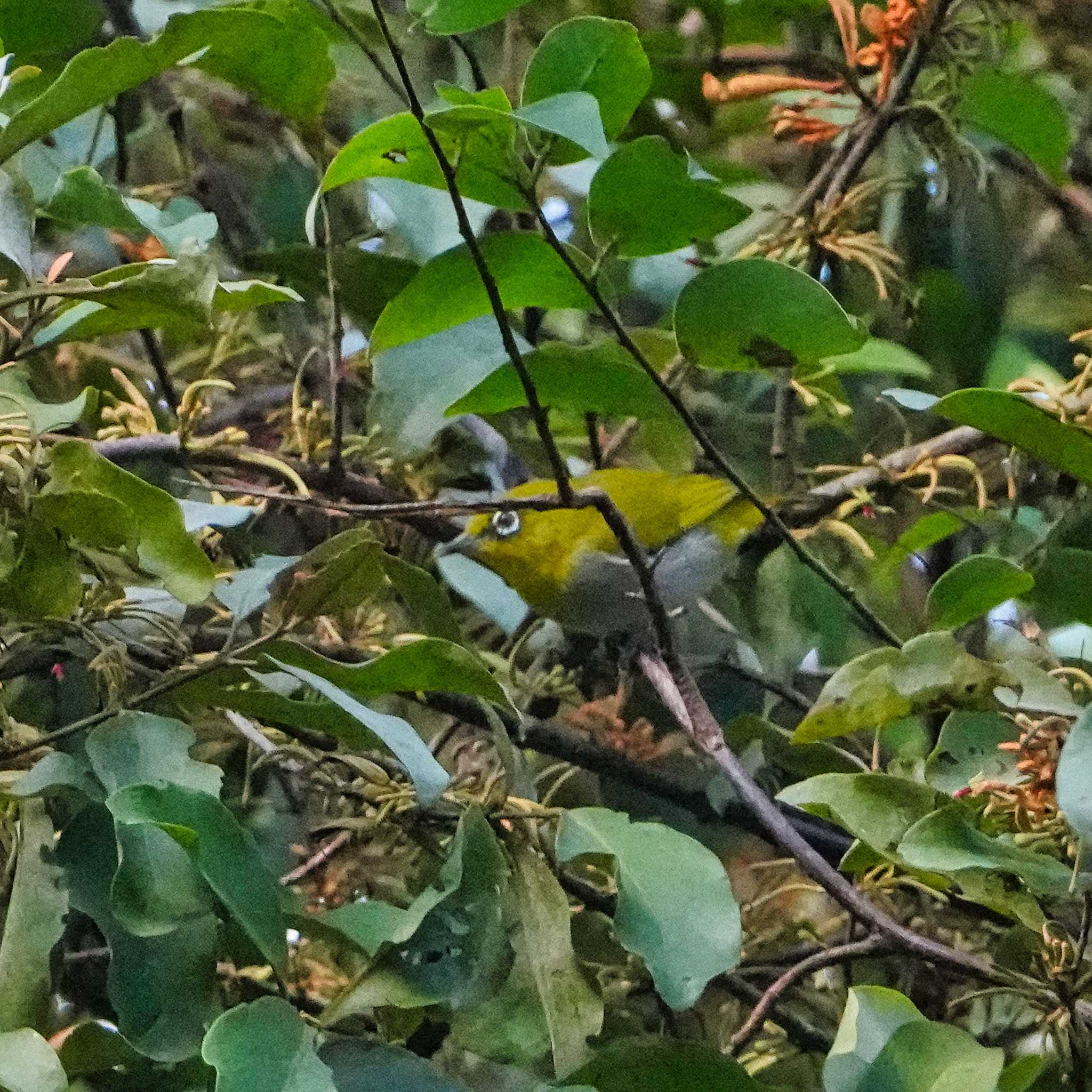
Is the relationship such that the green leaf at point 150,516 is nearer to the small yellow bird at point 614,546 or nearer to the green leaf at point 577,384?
the green leaf at point 577,384

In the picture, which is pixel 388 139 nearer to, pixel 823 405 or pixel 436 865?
pixel 436 865

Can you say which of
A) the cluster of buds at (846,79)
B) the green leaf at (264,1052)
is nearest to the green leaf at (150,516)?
the green leaf at (264,1052)

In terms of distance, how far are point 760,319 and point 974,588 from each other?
0.28m

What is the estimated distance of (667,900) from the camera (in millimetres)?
749

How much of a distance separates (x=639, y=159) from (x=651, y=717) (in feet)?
2.54

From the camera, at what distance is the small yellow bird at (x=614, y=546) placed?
1727 millimetres

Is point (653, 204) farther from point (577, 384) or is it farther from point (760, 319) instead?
point (577, 384)

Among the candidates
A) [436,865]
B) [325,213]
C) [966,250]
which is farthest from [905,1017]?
[966,250]

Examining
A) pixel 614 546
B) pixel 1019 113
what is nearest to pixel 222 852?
pixel 1019 113

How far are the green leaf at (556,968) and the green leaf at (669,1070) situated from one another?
0.02m

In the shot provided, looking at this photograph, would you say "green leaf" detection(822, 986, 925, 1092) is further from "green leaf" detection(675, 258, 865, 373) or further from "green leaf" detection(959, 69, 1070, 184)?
"green leaf" detection(959, 69, 1070, 184)

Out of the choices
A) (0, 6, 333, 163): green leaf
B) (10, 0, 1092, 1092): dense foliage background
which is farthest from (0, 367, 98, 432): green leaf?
(0, 6, 333, 163): green leaf

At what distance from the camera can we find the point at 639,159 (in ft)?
2.64

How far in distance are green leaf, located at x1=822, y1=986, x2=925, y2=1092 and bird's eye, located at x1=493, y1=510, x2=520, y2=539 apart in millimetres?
1240
